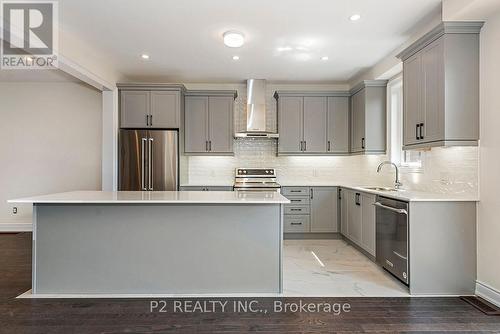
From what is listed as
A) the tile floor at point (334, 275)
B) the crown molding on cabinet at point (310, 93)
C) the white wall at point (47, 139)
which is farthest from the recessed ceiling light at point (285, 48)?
the white wall at point (47, 139)

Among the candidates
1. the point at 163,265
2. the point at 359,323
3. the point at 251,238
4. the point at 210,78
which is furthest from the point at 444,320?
the point at 210,78

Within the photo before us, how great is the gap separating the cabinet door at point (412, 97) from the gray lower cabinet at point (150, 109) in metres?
3.23

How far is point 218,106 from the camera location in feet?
17.0

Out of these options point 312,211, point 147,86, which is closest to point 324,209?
point 312,211

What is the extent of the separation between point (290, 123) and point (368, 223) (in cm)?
218

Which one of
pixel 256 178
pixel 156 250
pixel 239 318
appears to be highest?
pixel 256 178

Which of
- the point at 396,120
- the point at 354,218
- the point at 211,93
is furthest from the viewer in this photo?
the point at 211,93

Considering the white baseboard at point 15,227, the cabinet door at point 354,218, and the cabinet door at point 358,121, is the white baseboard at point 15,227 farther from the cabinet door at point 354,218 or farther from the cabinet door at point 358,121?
the cabinet door at point 358,121

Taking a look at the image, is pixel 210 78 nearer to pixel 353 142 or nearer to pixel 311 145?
pixel 311 145

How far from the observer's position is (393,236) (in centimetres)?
314

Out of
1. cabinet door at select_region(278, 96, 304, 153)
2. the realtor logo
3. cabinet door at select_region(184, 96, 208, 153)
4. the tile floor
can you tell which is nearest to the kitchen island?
the tile floor

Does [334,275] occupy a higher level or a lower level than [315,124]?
lower

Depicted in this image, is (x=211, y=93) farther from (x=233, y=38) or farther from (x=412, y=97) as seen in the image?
(x=412, y=97)

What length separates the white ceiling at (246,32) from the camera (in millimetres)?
2869
